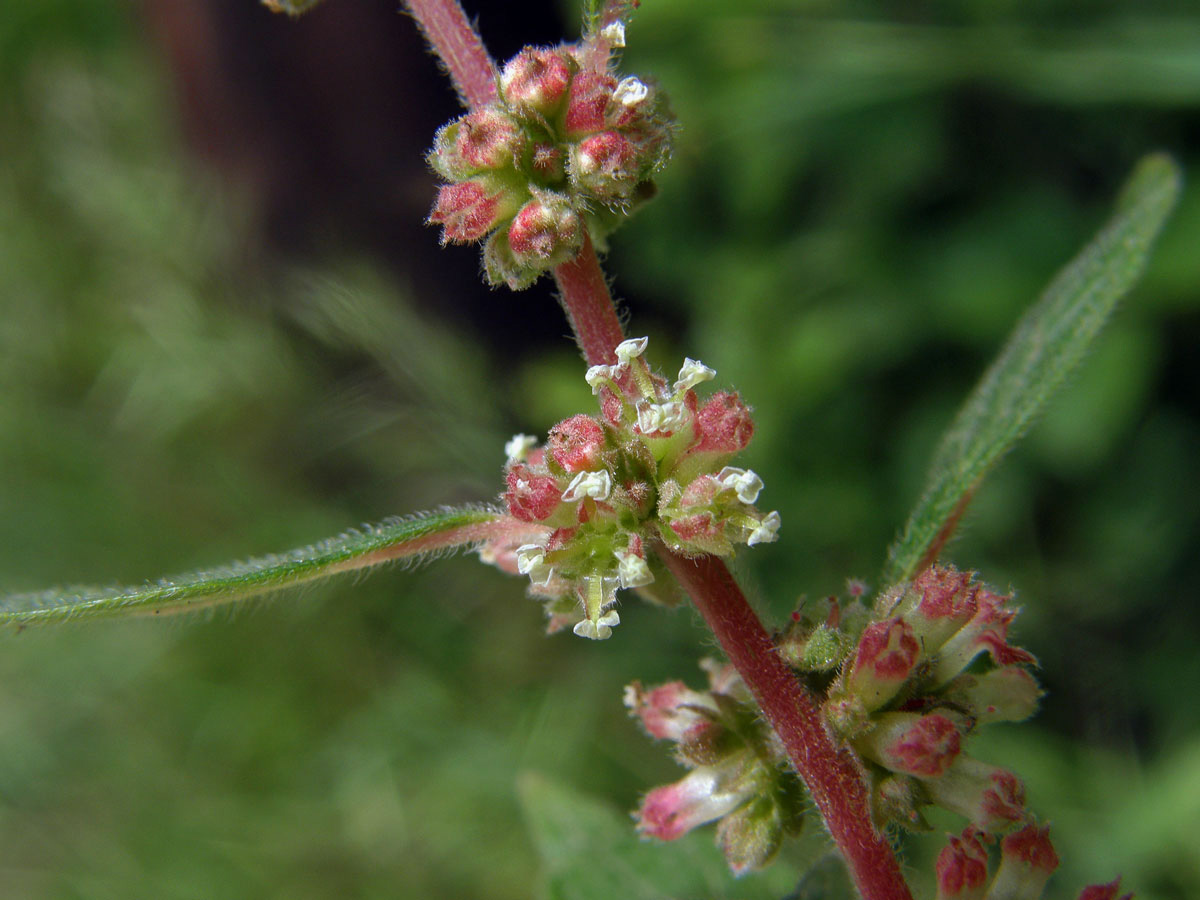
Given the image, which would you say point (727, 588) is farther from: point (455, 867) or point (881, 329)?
point (455, 867)

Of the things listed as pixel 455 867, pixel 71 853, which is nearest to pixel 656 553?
pixel 455 867

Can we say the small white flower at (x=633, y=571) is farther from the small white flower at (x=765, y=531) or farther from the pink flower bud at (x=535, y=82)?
the pink flower bud at (x=535, y=82)

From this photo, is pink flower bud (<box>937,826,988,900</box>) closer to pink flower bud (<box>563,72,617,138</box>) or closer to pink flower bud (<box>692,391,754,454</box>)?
pink flower bud (<box>692,391,754,454</box>)

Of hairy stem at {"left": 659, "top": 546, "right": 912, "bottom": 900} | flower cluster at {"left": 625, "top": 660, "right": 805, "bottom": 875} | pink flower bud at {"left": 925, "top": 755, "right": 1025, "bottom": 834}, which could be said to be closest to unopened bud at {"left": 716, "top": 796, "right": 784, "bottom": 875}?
flower cluster at {"left": 625, "top": 660, "right": 805, "bottom": 875}

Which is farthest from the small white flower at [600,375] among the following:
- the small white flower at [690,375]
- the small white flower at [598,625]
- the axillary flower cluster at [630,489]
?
the small white flower at [598,625]

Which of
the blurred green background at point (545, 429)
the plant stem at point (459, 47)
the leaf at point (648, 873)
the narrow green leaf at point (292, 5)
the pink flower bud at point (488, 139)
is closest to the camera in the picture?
the pink flower bud at point (488, 139)

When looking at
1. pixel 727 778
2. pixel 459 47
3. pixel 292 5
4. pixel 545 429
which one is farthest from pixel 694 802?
pixel 545 429
